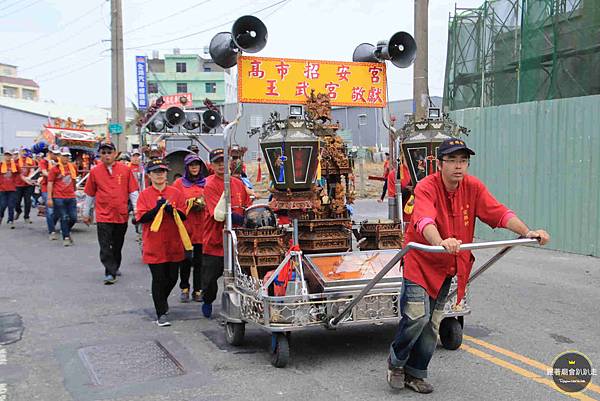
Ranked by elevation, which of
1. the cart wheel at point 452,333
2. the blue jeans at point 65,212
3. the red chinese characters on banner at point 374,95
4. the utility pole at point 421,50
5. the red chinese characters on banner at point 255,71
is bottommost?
the cart wheel at point 452,333

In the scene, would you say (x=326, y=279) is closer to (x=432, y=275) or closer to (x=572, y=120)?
(x=432, y=275)

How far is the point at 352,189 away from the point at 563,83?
6559mm

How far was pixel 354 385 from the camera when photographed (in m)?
4.95

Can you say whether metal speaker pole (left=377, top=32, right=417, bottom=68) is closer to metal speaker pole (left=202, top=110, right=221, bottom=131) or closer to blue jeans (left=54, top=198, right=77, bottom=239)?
metal speaker pole (left=202, top=110, right=221, bottom=131)

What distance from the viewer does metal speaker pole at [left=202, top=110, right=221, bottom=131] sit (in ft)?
40.4

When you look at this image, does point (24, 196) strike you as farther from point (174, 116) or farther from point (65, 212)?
point (174, 116)

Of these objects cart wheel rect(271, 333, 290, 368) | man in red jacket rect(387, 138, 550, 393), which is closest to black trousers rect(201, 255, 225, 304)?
cart wheel rect(271, 333, 290, 368)

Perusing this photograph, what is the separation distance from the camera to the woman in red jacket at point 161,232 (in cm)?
683

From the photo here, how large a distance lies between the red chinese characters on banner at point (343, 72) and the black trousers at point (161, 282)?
8.78 ft

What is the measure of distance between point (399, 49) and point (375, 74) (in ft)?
1.19

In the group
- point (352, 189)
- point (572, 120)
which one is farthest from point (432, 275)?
point (572, 120)

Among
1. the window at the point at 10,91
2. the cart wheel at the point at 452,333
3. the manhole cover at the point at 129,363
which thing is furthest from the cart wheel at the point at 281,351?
the window at the point at 10,91

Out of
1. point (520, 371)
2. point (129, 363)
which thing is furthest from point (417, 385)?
point (129, 363)

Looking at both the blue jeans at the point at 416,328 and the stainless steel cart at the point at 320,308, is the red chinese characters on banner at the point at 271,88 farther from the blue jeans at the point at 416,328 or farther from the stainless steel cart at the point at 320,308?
the blue jeans at the point at 416,328
